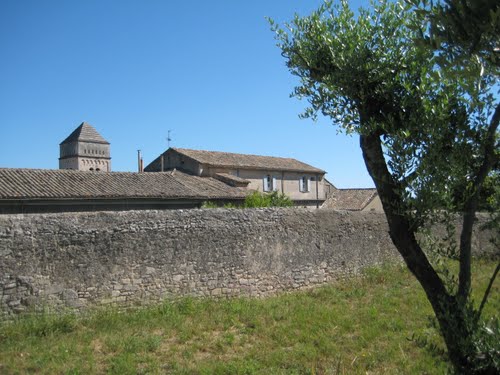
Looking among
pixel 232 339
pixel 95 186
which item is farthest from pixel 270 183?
pixel 232 339

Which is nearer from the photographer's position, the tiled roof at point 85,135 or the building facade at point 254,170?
the building facade at point 254,170

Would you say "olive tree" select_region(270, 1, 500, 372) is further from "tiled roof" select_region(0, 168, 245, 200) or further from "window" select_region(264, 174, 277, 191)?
"window" select_region(264, 174, 277, 191)

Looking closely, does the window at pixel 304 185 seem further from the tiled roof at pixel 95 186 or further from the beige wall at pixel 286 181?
the tiled roof at pixel 95 186

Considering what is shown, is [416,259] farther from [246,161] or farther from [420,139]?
[246,161]

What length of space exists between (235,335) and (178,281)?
250 cm

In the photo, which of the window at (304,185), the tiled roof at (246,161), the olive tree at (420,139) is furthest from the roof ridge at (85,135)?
the olive tree at (420,139)

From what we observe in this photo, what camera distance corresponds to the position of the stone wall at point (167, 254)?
906cm

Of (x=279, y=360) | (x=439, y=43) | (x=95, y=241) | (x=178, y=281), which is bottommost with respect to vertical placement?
(x=279, y=360)

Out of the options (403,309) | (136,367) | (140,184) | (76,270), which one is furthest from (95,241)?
(140,184)

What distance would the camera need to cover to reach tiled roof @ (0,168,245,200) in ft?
65.8

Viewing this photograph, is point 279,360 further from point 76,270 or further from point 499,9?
point 499,9

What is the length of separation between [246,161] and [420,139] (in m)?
35.5

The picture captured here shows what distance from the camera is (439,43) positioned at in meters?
2.65

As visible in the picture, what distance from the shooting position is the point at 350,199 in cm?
4372
